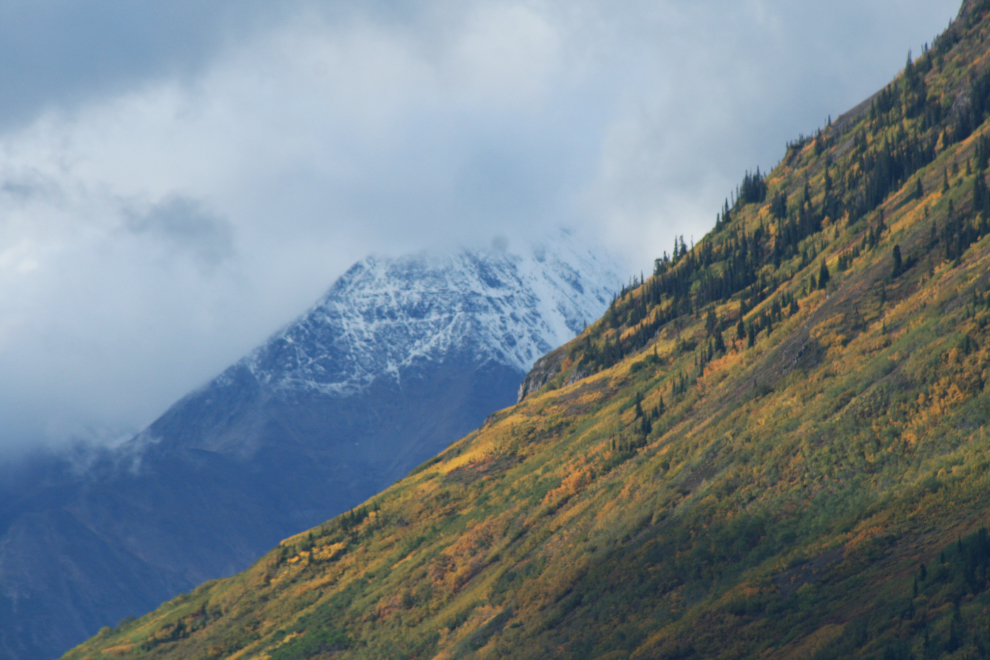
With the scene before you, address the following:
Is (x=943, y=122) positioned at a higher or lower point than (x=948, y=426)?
higher

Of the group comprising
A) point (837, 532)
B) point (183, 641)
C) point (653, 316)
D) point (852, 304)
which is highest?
point (653, 316)

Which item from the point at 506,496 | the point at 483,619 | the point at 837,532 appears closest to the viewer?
the point at 837,532

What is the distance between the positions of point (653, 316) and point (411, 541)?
5548 centimetres

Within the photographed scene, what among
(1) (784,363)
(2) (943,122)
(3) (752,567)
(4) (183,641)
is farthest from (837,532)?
(2) (943,122)

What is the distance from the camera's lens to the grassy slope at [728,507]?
36.2 metres

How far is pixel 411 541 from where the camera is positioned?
89875mm

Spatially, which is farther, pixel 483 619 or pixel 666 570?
pixel 483 619

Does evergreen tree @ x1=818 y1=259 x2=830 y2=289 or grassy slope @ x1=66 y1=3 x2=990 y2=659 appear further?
evergreen tree @ x1=818 y1=259 x2=830 y2=289

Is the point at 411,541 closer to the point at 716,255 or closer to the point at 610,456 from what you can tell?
the point at 610,456

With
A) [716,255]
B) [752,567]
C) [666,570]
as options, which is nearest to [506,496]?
[666,570]

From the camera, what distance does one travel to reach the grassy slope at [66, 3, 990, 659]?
36.2 m

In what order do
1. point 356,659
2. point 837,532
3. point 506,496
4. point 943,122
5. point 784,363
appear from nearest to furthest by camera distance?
point 837,532 < point 784,363 < point 356,659 < point 506,496 < point 943,122

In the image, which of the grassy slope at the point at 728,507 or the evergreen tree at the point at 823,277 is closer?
the grassy slope at the point at 728,507

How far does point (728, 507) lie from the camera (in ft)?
160
